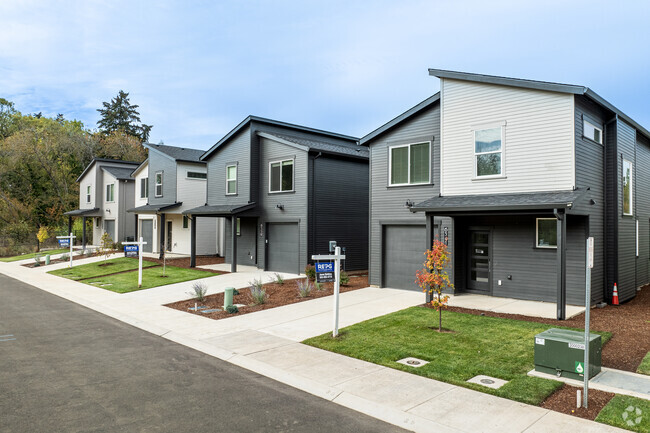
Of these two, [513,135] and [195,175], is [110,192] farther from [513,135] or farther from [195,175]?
[513,135]

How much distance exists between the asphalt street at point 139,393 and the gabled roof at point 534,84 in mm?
10705

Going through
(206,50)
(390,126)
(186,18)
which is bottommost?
(390,126)

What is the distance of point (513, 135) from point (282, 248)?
12.1m

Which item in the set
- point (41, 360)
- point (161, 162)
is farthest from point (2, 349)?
point (161, 162)

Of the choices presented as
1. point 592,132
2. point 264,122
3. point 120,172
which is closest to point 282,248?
point 264,122

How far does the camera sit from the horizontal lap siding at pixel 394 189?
15.5m

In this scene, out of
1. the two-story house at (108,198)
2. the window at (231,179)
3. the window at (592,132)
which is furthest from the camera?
the two-story house at (108,198)

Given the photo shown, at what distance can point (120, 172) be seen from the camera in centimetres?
3772

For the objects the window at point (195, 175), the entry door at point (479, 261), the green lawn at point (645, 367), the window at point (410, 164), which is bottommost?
the green lawn at point (645, 367)

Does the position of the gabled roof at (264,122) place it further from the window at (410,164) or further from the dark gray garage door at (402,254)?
the dark gray garage door at (402,254)

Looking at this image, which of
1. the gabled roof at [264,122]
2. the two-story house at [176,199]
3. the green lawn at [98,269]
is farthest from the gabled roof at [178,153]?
the green lawn at [98,269]

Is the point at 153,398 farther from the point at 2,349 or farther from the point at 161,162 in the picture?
the point at 161,162

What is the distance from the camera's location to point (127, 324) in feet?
39.3

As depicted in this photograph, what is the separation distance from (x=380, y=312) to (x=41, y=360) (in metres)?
8.01
